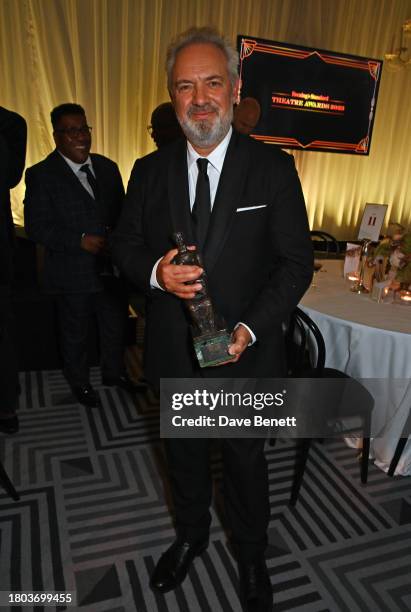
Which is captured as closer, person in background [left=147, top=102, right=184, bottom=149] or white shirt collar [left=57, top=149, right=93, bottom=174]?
white shirt collar [left=57, top=149, right=93, bottom=174]

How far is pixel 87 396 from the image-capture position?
289 centimetres

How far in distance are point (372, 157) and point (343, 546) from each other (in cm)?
573

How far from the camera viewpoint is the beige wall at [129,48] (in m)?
4.38

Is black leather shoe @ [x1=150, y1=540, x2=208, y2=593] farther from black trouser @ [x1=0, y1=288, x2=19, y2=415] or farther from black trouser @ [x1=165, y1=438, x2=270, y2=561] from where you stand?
black trouser @ [x1=0, y1=288, x2=19, y2=415]

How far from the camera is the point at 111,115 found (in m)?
4.84

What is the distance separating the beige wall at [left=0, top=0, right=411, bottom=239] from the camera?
14.4 ft

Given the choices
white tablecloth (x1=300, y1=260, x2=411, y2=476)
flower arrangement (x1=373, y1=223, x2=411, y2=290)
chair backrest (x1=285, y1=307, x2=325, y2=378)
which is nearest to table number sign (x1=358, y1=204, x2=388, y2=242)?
flower arrangement (x1=373, y1=223, x2=411, y2=290)

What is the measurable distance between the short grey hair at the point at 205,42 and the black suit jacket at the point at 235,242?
204 millimetres

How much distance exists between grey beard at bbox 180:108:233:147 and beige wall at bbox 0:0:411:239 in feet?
12.7

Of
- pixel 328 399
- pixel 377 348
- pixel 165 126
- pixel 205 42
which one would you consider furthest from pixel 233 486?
pixel 165 126

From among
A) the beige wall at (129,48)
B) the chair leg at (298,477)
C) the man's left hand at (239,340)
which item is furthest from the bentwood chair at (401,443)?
the beige wall at (129,48)

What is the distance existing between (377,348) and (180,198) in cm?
129

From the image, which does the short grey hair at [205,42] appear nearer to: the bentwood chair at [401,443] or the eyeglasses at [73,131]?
the eyeglasses at [73,131]

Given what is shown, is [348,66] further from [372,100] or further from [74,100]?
[74,100]
